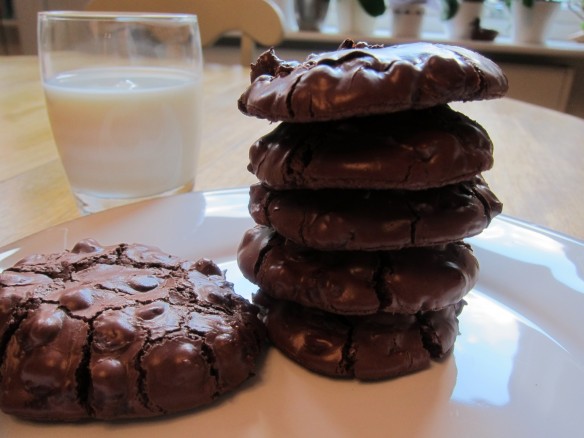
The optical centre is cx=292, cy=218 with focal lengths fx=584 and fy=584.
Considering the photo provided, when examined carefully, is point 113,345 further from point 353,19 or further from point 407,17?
point 353,19

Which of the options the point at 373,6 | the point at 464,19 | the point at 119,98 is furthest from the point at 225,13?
the point at 119,98

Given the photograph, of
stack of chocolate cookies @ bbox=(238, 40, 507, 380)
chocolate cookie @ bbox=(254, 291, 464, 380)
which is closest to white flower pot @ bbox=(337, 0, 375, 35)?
stack of chocolate cookies @ bbox=(238, 40, 507, 380)

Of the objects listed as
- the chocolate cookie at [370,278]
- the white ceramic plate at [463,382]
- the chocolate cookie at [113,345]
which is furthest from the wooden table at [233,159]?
the chocolate cookie at [370,278]

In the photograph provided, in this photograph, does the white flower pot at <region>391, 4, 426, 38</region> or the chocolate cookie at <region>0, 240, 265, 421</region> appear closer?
the chocolate cookie at <region>0, 240, 265, 421</region>

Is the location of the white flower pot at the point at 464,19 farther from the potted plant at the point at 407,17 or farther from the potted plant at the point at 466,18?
the potted plant at the point at 407,17

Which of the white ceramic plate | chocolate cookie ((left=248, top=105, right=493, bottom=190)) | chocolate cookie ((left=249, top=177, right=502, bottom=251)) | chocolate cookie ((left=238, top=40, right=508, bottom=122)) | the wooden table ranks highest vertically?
chocolate cookie ((left=238, top=40, right=508, bottom=122))

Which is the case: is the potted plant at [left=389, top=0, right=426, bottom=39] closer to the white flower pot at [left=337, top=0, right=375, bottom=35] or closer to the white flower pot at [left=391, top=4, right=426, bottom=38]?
the white flower pot at [left=391, top=4, right=426, bottom=38]

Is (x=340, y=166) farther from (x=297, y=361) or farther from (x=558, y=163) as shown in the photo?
(x=558, y=163)
